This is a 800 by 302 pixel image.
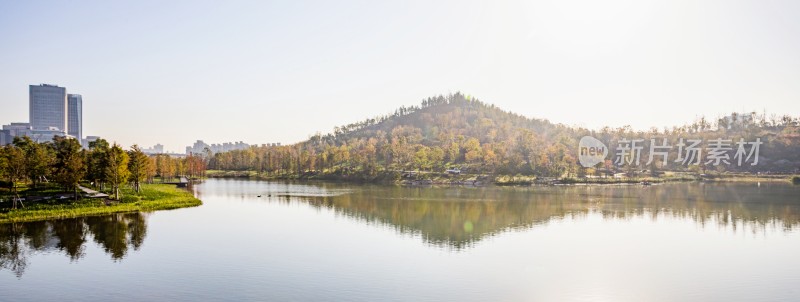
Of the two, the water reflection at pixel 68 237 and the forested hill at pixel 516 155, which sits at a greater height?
the forested hill at pixel 516 155

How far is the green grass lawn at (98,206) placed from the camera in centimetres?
3634

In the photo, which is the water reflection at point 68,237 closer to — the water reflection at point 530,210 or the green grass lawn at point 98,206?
the green grass lawn at point 98,206

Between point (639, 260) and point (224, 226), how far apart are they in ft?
90.1

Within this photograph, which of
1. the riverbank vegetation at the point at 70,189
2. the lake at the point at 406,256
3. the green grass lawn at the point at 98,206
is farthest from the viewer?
the riverbank vegetation at the point at 70,189

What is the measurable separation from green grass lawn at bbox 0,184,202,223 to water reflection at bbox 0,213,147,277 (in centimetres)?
135

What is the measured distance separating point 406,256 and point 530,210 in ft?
79.6

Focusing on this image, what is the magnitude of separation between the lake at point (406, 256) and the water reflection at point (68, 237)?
110 mm

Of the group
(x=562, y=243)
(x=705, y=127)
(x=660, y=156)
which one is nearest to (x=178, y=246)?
(x=562, y=243)

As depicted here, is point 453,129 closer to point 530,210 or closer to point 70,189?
point 530,210

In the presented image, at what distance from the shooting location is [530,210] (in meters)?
48.0

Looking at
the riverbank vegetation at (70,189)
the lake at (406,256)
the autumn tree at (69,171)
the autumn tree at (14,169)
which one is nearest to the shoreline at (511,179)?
the lake at (406,256)

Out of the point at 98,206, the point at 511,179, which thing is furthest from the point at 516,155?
the point at 98,206

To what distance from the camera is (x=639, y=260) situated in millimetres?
26766

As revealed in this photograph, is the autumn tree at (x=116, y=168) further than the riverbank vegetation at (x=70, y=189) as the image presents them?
Yes
